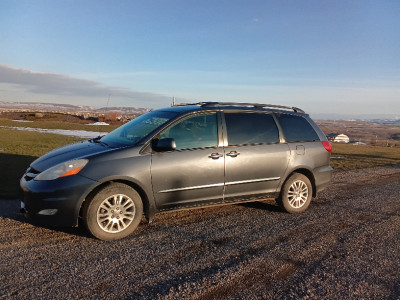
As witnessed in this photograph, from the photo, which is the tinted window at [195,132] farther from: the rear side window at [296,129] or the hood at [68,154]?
the rear side window at [296,129]

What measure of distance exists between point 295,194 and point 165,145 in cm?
271

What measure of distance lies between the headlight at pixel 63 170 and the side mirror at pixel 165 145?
0.95 meters

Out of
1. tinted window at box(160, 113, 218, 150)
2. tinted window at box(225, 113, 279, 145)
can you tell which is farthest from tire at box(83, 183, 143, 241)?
tinted window at box(225, 113, 279, 145)

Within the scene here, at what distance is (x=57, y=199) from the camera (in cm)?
396

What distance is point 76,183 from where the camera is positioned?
401 cm

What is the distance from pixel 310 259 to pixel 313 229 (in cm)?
117

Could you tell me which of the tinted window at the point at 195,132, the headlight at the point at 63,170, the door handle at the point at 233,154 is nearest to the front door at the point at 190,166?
the tinted window at the point at 195,132

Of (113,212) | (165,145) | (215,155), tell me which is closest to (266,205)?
(215,155)

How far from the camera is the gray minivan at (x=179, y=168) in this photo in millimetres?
4082

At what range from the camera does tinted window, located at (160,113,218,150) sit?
4.69 meters

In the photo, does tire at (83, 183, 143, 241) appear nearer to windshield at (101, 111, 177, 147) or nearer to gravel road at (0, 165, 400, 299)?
gravel road at (0, 165, 400, 299)

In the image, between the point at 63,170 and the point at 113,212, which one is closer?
the point at 63,170

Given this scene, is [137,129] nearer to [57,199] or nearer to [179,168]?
[179,168]

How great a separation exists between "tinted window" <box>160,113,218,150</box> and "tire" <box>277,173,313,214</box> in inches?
65.6
